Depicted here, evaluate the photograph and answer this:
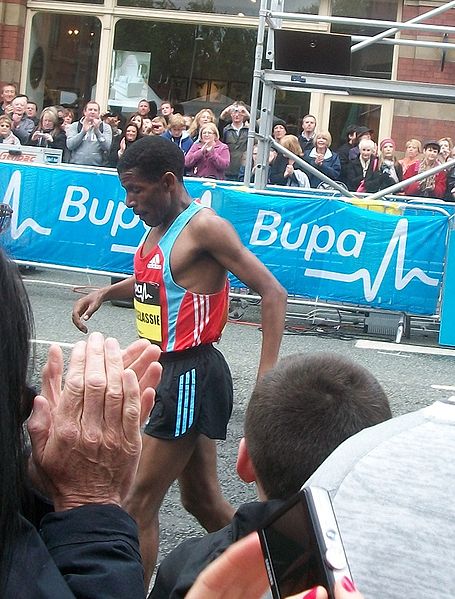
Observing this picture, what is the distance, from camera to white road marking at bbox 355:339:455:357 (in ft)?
32.2

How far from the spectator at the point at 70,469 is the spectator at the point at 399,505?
380 mm

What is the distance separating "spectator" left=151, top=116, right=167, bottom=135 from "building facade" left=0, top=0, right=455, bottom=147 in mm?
4104

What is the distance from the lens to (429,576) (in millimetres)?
1304

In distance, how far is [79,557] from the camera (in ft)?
5.29

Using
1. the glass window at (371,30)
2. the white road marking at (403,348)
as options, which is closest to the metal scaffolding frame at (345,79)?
the white road marking at (403,348)

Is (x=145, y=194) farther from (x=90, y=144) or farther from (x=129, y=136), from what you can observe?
(x=129, y=136)

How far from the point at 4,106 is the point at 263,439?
595 inches

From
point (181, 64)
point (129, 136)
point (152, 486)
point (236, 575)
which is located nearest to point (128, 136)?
point (129, 136)

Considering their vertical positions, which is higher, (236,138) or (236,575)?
(236,138)

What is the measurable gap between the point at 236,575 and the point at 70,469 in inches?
22.4

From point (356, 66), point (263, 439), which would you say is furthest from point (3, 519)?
point (356, 66)

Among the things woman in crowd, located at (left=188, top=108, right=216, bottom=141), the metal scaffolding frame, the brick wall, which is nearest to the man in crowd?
woman in crowd, located at (left=188, top=108, right=216, bottom=141)

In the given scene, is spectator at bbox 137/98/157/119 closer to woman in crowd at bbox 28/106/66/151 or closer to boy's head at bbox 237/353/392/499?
woman in crowd at bbox 28/106/66/151

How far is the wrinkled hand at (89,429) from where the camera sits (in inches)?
66.6
